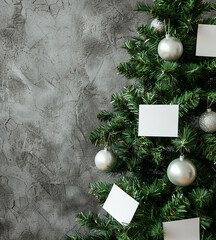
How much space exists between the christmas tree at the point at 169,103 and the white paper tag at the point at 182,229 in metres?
0.02

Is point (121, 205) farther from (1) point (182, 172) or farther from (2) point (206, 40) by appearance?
(2) point (206, 40)

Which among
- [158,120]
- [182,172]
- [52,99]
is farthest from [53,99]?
[182,172]

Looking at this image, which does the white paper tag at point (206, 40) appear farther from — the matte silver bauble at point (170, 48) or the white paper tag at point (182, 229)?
the white paper tag at point (182, 229)

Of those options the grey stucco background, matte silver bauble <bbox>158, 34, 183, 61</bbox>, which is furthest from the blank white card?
the grey stucco background

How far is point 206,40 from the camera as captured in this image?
77 centimetres

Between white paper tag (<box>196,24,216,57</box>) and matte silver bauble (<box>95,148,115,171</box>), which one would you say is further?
matte silver bauble (<box>95,148,115,171</box>)

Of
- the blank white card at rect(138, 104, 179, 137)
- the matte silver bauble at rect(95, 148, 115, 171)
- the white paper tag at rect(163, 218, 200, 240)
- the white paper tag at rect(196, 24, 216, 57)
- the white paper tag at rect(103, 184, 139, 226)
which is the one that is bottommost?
the white paper tag at rect(163, 218, 200, 240)

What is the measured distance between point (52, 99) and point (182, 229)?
83 cm

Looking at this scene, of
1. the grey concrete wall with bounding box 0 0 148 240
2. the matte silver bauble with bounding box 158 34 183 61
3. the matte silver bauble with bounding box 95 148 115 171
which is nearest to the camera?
the matte silver bauble with bounding box 158 34 183 61

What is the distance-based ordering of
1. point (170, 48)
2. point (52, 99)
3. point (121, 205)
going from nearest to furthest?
point (170, 48) → point (121, 205) → point (52, 99)

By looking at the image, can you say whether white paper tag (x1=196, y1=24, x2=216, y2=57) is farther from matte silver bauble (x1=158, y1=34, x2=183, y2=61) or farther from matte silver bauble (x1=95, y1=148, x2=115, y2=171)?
matte silver bauble (x1=95, y1=148, x2=115, y2=171)

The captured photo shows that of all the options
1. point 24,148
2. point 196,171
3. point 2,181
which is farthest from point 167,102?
point 2,181

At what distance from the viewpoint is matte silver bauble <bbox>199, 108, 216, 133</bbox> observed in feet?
2.47

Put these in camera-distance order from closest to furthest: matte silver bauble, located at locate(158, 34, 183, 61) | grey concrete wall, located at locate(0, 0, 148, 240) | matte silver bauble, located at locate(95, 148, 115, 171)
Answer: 1. matte silver bauble, located at locate(158, 34, 183, 61)
2. matte silver bauble, located at locate(95, 148, 115, 171)
3. grey concrete wall, located at locate(0, 0, 148, 240)
